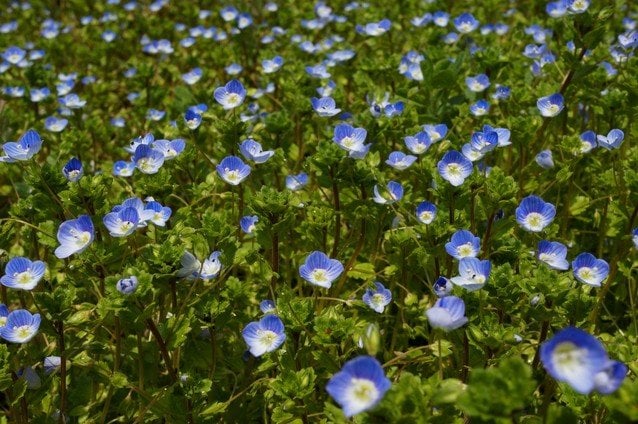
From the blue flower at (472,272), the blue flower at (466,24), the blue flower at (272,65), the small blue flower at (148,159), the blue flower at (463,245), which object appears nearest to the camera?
the blue flower at (472,272)

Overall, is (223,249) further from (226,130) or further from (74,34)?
(74,34)

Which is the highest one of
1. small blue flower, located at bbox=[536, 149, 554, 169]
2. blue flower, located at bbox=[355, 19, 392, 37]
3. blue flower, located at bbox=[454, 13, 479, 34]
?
small blue flower, located at bbox=[536, 149, 554, 169]

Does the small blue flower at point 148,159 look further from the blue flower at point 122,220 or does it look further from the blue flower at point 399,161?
the blue flower at point 399,161

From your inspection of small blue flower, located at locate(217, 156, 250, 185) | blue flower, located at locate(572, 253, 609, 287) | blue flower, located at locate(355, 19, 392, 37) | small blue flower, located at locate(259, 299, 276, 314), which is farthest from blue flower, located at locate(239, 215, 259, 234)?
blue flower, located at locate(355, 19, 392, 37)

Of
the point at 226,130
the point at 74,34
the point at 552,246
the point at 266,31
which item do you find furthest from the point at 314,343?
the point at 74,34

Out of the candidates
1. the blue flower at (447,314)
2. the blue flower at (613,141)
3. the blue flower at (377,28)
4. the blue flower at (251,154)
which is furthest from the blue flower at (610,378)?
the blue flower at (377,28)

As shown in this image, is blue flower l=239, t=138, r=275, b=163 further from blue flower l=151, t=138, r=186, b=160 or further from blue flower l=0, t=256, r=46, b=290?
blue flower l=0, t=256, r=46, b=290
